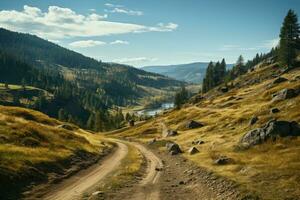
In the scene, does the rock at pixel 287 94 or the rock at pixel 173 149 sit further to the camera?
the rock at pixel 287 94

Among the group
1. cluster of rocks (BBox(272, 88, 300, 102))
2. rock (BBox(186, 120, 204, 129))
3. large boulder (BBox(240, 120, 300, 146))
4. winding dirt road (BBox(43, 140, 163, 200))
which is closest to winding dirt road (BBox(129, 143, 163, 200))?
winding dirt road (BBox(43, 140, 163, 200))

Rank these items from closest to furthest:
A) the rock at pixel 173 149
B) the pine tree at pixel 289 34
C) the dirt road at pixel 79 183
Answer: the dirt road at pixel 79 183
the rock at pixel 173 149
the pine tree at pixel 289 34

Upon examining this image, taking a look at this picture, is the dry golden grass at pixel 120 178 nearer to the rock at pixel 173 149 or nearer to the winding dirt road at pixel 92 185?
the winding dirt road at pixel 92 185

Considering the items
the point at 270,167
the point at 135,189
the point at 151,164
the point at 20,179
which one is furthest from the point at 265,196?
the point at 151,164

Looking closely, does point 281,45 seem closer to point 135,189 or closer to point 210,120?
point 210,120

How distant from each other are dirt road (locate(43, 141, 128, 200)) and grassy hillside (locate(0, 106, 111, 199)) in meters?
1.79

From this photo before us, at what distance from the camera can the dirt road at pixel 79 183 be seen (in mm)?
28281

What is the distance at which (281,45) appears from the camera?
12600cm

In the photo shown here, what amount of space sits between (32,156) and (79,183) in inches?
349

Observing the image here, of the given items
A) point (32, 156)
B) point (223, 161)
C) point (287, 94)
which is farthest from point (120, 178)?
point (287, 94)

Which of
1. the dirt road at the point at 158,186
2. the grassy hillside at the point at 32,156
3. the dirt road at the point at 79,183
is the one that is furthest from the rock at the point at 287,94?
the dirt road at the point at 79,183

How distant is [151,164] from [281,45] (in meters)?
97.4

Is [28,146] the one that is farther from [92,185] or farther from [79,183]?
[92,185]

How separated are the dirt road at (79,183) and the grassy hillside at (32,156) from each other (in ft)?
5.88
